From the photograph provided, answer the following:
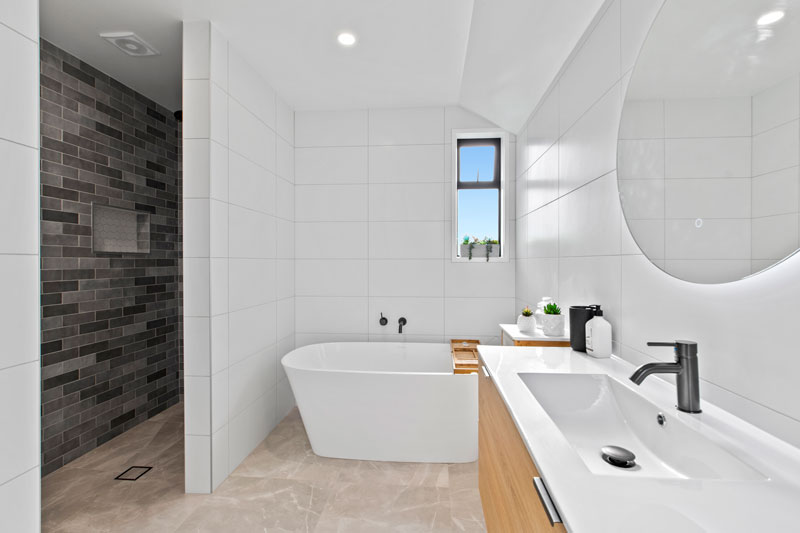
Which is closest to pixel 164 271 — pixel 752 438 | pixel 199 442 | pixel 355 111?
pixel 199 442

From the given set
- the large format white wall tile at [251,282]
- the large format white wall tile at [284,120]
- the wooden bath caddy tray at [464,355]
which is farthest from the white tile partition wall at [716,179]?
the large format white wall tile at [284,120]

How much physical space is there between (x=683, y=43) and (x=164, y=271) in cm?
372

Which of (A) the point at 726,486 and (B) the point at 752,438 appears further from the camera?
(B) the point at 752,438

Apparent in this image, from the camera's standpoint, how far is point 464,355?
9.23ft

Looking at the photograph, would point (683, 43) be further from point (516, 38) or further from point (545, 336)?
point (545, 336)

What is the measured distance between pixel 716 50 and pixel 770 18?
15 centimetres

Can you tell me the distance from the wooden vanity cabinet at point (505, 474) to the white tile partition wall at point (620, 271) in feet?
1.78

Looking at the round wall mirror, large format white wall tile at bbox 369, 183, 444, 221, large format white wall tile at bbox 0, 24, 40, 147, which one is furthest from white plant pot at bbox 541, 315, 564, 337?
large format white wall tile at bbox 0, 24, 40, 147

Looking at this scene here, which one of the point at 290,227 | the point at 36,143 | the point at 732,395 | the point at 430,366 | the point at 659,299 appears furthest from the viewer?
the point at 290,227

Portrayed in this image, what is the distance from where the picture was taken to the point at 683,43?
108cm

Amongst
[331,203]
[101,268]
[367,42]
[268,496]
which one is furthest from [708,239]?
[101,268]

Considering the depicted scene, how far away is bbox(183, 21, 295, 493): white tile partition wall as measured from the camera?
2123 mm

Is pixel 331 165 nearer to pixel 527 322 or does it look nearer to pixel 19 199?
pixel 527 322

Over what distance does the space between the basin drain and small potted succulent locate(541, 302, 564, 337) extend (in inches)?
38.5
